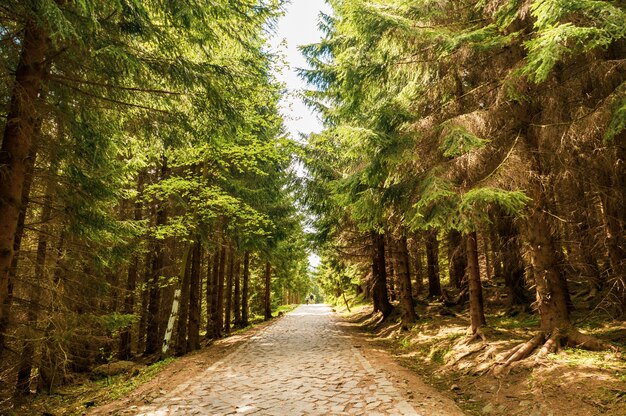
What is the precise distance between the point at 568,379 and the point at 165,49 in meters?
8.70

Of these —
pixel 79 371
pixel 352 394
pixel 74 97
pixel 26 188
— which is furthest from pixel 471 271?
pixel 79 371

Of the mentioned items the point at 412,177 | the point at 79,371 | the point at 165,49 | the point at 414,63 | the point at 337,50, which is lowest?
the point at 79,371

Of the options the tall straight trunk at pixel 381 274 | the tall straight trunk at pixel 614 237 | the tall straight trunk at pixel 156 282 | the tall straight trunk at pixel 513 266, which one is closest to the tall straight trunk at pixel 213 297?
the tall straight trunk at pixel 156 282

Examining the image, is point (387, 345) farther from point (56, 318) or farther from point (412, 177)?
point (56, 318)

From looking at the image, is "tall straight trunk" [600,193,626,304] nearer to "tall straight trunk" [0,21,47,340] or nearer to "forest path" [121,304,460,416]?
"forest path" [121,304,460,416]

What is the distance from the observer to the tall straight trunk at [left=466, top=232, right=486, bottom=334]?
9.24 meters

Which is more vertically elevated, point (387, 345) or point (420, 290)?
point (420, 290)

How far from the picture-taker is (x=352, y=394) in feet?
20.6

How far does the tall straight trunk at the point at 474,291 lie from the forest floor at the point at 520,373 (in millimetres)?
364

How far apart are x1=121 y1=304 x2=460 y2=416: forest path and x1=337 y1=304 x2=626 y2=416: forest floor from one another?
1111 millimetres

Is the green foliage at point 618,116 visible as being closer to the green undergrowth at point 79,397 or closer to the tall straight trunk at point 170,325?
the green undergrowth at point 79,397

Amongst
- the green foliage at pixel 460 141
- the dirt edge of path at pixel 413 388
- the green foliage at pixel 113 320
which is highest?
the green foliage at pixel 460 141

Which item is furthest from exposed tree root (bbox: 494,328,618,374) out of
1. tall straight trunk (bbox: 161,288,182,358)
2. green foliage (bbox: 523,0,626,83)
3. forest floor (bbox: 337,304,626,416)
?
tall straight trunk (bbox: 161,288,182,358)

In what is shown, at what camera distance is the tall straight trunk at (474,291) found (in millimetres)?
9242
